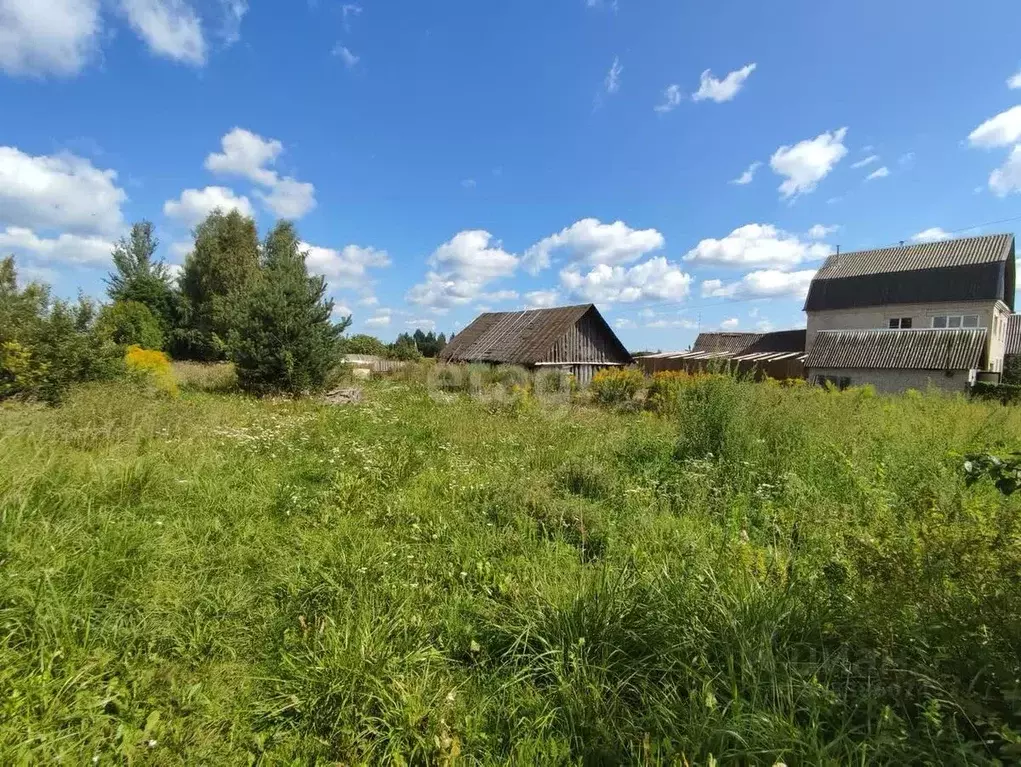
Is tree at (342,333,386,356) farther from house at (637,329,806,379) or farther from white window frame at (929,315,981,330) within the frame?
white window frame at (929,315,981,330)

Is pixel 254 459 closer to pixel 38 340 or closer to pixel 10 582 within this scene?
pixel 10 582

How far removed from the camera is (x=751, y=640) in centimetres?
217

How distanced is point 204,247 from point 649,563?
34.4 m

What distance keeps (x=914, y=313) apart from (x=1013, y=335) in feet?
45.5

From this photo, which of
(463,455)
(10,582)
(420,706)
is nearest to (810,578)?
(420,706)

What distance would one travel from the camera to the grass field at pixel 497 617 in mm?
1885

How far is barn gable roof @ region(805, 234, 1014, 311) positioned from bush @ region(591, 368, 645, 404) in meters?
23.3

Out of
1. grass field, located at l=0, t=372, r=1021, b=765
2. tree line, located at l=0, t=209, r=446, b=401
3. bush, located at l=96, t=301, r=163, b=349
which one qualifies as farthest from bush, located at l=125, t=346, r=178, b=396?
bush, located at l=96, t=301, r=163, b=349

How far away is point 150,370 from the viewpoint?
10.8 m

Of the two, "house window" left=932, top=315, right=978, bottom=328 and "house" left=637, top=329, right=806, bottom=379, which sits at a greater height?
"house window" left=932, top=315, right=978, bottom=328

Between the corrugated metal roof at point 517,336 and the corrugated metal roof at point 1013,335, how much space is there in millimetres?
31259

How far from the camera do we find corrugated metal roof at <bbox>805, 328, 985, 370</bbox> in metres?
20.7

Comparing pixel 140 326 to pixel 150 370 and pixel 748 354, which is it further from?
pixel 748 354

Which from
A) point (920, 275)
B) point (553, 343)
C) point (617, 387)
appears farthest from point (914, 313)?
point (617, 387)
